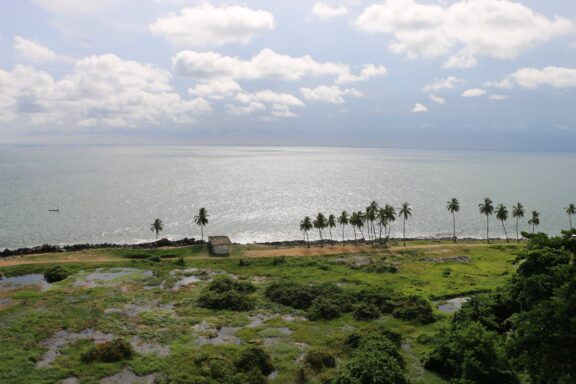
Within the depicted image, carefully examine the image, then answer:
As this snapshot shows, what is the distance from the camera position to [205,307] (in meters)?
60.1

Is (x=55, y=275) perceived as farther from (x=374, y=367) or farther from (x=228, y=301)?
(x=374, y=367)

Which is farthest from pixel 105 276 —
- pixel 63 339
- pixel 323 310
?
pixel 323 310

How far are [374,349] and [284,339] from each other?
11894 mm

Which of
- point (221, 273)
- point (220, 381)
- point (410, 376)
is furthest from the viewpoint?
point (221, 273)

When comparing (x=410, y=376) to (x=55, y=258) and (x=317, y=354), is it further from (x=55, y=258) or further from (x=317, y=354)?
(x=55, y=258)

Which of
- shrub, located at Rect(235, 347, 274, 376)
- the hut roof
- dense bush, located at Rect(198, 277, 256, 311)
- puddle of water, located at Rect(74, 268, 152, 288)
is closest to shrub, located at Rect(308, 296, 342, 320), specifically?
dense bush, located at Rect(198, 277, 256, 311)

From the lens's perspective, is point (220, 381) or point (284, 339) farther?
point (284, 339)

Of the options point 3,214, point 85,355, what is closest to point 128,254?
point 85,355

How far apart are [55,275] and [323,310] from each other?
4925 centimetres

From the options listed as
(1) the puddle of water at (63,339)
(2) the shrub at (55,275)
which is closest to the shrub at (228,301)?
(1) the puddle of water at (63,339)

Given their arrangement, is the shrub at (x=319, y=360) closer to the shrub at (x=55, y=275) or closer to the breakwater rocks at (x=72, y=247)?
the shrub at (x=55, y=275)

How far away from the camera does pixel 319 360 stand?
4219 cm

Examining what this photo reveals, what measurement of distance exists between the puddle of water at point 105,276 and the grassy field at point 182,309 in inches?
6.9

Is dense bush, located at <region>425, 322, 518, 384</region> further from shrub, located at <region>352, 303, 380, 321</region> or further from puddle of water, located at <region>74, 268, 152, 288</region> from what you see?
puddle of water, located at <region>74, 268, 152, 288</region>
